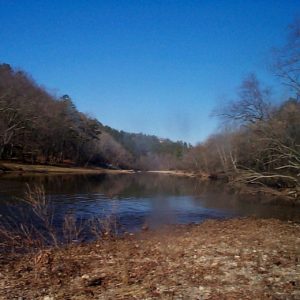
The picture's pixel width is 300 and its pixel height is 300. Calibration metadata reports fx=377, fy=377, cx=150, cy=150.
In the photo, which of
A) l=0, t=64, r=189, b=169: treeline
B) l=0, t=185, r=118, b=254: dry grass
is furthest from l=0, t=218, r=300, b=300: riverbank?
l=0, t=64, r=189, b=169: treeline

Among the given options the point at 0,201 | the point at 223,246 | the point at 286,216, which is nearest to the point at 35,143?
the point at 0,201

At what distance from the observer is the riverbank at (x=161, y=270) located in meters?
7.91

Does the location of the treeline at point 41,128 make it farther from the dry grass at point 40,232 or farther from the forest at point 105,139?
the dry grass at point 40,232

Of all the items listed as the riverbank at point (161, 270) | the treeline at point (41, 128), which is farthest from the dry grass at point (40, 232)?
the treeline at point (41, 128)

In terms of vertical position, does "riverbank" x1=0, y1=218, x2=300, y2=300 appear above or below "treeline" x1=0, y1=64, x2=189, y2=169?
below

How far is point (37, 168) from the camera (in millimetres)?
64812

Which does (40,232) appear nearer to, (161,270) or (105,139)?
(161,270)

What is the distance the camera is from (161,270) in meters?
9.62

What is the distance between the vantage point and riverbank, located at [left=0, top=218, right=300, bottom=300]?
7910 mm

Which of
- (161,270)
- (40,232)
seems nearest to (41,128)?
(40,232)

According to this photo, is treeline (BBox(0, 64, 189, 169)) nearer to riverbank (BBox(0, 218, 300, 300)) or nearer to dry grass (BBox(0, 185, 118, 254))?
dry grass (BBox(0, 185, 118, 254))

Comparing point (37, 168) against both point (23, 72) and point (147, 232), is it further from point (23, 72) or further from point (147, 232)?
point (147, 232)

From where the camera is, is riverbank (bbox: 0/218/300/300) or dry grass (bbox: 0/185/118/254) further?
dry grass (bbox: 0/185/118/254)

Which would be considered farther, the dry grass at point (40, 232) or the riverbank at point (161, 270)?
the dry grass at point (40, 232)
